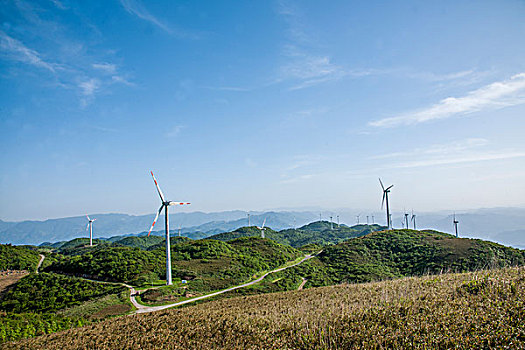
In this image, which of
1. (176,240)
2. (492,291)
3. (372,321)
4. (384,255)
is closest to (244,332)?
(372,321)

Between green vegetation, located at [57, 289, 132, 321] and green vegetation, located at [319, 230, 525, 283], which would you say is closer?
green vegetation, located at [57, 289, 132, 321]

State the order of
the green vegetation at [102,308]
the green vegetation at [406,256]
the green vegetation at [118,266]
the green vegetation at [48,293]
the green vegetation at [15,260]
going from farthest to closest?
the green vegetation at [15,260], the green vegetation at [406,256], the green vegetation at [118,266], the green vegetation at [48,293], the green vegetation at [102,308]

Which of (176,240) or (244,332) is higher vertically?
(244,332)

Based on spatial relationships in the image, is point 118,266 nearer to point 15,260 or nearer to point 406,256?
point 15,260

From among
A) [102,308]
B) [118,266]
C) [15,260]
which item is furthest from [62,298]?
[15,260]

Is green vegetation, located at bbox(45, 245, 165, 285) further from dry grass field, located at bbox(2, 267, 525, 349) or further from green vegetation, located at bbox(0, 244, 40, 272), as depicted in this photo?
dry grass field, located at bbox(2, 267, 525, 349)

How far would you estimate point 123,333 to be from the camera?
10922 millimetres

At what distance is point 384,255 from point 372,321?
77773 millimetres

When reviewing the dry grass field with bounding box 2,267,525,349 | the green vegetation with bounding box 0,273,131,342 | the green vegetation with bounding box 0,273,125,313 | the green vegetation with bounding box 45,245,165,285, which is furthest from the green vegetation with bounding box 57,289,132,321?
the dry grass field with bounding box 2,267,525,349

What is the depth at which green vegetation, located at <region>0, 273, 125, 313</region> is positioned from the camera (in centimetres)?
4272

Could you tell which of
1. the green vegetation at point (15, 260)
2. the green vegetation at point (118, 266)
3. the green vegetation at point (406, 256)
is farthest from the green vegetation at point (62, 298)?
the green vegetation at point (406, 256)

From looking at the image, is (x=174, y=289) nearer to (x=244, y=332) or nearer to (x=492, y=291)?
(x=244, y=332)

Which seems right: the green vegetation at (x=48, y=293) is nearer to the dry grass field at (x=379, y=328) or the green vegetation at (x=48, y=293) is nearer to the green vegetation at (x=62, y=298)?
the green vegetation at (x=62, y=298)

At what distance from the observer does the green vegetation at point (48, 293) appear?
42.7 meters
